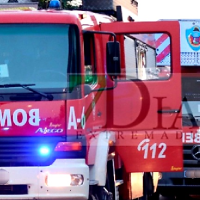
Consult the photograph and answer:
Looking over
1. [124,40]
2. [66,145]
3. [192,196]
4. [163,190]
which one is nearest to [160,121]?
[124,40]

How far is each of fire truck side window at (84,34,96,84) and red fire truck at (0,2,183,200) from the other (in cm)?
1

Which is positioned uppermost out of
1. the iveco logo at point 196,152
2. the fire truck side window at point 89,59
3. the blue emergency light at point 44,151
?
the fire truck side window at point 89,59

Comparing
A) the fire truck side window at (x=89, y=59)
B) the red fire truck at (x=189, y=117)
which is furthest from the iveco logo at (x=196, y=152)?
the fire truck side window at (x=89, y=59)

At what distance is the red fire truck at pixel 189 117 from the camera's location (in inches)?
442

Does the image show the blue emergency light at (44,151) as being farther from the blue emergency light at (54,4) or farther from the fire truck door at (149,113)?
the blue emergency light at (54,4)

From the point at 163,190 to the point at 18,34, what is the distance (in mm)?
5053

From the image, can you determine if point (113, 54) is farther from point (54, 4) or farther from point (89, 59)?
point (54, 4)

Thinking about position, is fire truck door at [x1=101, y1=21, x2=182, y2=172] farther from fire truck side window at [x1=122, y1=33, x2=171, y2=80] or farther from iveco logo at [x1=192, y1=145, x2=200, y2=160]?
iveco logo at [x1=192, y1=145, x2=200, y2=160]

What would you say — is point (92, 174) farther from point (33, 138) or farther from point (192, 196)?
point (192, 196)

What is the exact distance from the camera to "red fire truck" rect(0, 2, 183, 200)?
7.38 m

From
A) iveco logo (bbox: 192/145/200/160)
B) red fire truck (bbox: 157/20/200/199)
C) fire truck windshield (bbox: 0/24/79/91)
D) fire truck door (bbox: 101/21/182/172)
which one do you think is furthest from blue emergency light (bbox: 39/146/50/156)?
iveco logo (bbox: 192/145/200/160)

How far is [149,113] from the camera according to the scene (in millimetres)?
8852

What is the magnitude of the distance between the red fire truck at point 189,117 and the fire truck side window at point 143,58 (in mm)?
453

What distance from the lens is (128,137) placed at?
8734 mm
